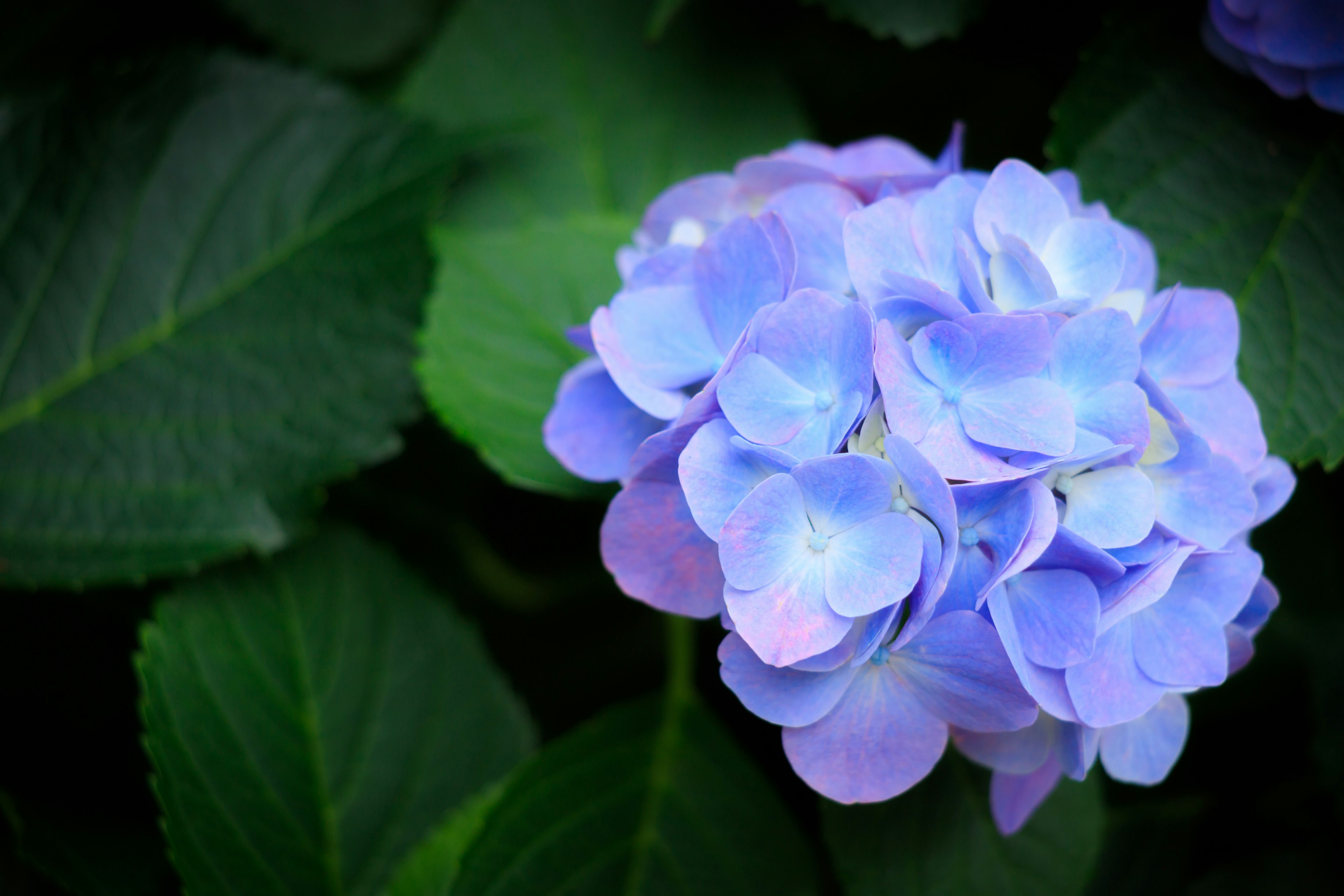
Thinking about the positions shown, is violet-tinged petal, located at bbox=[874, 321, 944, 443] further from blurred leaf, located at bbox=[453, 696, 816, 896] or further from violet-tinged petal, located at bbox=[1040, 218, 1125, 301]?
blurred leaf, located at bbox=[453, 696, 816, 896]

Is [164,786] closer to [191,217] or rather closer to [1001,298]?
[191,217]

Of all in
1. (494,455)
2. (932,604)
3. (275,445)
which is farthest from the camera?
(275,445)

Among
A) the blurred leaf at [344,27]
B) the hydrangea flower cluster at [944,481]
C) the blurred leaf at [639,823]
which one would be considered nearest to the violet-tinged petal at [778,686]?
the hydrangea flower cluster at [944,481]

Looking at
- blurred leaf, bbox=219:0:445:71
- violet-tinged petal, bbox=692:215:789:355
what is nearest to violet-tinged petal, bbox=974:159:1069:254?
violet-tinged petal, bbox=692:215:789:355

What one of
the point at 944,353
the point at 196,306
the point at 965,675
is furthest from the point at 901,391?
the point at 196,306

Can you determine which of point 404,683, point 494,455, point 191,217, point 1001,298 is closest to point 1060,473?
point 1001,298

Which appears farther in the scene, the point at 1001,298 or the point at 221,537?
the point at 221,537
